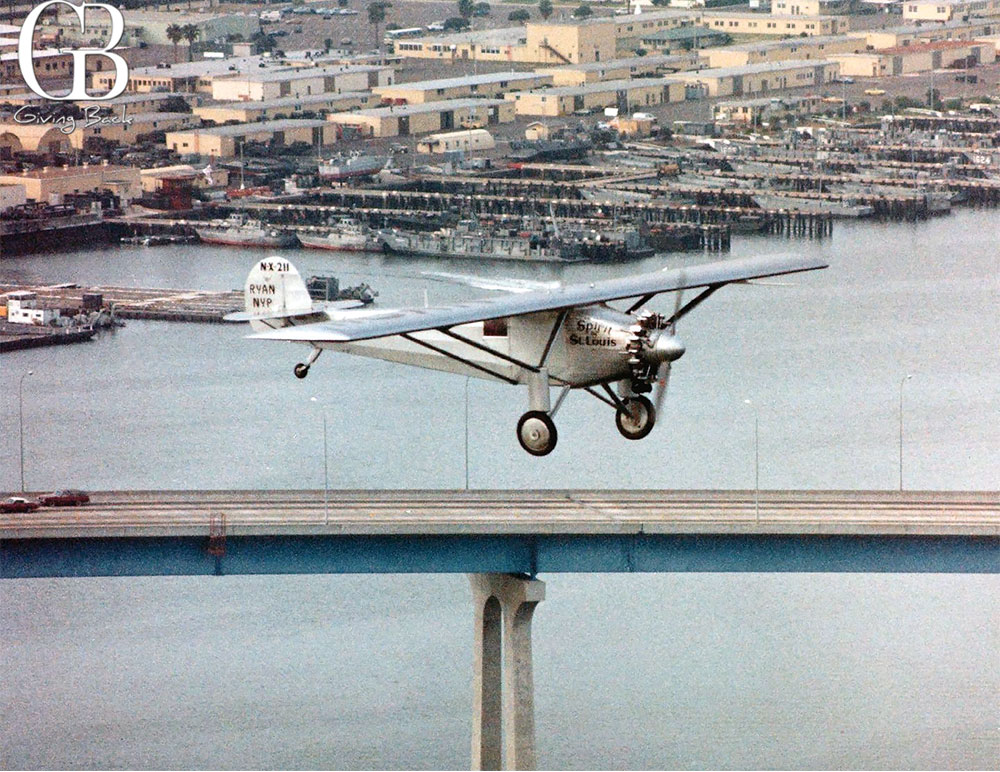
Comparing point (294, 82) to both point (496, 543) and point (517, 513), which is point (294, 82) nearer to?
point (517, 513)

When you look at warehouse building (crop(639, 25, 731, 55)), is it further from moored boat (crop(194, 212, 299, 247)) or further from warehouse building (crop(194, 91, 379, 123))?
moored boat (crop(194, 212, 299, 247))

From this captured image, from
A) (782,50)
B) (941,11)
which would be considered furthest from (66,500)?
(941,11)

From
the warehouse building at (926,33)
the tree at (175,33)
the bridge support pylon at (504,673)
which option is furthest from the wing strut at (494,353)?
the warehouse building at (926,33)

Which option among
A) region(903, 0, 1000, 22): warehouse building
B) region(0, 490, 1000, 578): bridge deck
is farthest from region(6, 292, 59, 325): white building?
region(903, 0, 1000, 22): warehouse building

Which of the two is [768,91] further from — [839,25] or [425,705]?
[425,705]

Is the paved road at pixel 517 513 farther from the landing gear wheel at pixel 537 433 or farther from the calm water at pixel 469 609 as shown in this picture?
the landing gear wheel at pixel 537 433
